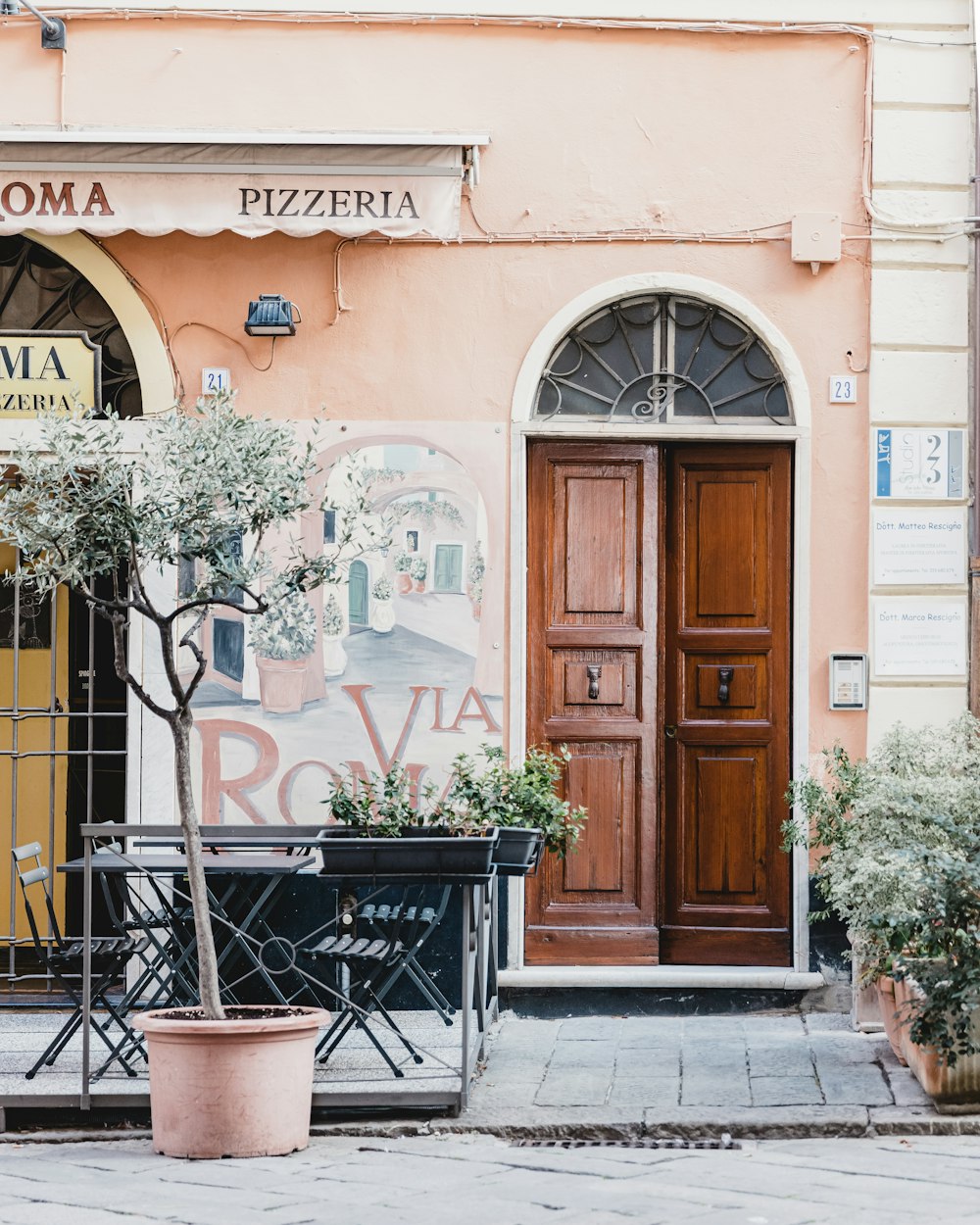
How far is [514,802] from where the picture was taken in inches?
289

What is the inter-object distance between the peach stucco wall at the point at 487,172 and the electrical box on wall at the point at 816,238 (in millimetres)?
88

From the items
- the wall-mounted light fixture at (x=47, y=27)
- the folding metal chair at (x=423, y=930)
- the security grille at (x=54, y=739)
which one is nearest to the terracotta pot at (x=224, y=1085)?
the folding metal chair at (x=423, y=930)

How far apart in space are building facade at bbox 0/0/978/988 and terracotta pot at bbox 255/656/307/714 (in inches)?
2.4

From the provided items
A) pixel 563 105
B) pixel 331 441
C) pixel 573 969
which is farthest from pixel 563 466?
pixel 573 969

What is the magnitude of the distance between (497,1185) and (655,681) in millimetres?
3275

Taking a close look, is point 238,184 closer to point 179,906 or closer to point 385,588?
point 385,588

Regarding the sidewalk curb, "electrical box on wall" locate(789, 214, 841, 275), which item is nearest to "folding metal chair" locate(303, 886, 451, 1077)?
the sidewalk curb

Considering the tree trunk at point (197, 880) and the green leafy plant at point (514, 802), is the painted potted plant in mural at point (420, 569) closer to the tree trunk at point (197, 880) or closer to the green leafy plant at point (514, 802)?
the green leafy plant at point (514, 802)

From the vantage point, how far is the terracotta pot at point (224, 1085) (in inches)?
229

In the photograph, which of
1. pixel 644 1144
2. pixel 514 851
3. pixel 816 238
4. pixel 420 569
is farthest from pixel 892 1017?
pixel 816 238

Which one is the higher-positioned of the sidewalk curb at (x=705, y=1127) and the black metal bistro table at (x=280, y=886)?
the black metal bistro table at (x=280, y=886)

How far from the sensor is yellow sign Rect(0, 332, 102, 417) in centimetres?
823

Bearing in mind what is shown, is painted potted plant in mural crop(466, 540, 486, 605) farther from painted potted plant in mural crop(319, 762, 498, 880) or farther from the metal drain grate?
the metal drain grate

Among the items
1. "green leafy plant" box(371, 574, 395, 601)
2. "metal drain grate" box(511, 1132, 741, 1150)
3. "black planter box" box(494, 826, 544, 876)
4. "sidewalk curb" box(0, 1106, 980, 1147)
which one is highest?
"green leafy plant" box(371, 574, 395, 601)
